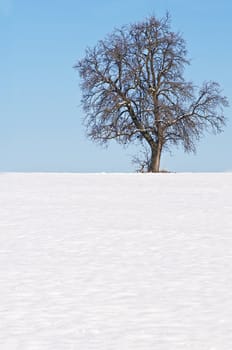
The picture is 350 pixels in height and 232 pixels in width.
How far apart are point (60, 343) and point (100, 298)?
1072 mm

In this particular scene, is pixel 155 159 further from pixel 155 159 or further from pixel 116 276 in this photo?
pixel 116 276

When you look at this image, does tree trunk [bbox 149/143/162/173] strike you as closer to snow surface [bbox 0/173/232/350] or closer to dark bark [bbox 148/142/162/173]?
dark bark [bbox 148/142/162/173]

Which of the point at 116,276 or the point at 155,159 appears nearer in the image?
the point at 116,276

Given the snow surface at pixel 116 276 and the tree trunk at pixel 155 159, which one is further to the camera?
the tree trunk at pixel 155 159

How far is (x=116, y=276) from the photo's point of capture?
5379 mm

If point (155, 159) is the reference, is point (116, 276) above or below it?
below

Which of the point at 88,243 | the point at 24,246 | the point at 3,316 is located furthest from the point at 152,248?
the point at 3,316

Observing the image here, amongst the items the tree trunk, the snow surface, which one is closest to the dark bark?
the tree trunk

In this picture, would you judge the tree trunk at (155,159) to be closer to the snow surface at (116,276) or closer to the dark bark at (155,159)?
the dark bark at (155,159)

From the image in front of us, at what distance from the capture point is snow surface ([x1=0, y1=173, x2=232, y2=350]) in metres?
3.68

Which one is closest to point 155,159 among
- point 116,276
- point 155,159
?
point 155,159

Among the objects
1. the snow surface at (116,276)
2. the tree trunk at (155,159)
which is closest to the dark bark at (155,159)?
the tree trunk at (155,159)

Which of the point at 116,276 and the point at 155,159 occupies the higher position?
the point at 155,159

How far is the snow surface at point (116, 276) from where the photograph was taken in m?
3.68
